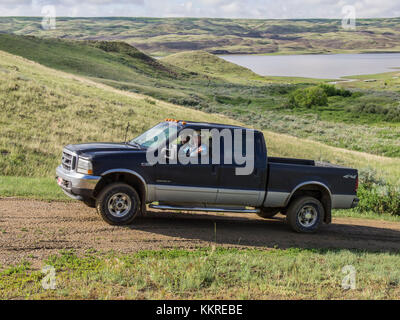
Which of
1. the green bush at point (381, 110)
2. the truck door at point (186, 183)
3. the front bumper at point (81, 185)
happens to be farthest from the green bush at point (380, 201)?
the green bush at point (381, 110)

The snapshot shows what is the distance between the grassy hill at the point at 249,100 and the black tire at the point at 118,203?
39.4 meters

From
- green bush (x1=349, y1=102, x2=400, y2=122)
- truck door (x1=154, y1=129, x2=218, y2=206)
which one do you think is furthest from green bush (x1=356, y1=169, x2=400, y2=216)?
green bush (x1=349, y1=102, x2=400, y2=122)

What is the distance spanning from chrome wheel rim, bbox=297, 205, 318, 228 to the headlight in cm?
467

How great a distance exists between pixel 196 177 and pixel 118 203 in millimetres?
1643

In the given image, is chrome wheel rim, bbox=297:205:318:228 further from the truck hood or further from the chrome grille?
→ the chrome grille

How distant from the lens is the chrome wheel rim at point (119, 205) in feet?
30.9

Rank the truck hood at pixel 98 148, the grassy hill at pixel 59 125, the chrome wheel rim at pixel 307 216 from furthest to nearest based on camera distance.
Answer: the grassy hill at pixel 59 125 → the chrome wheel rim at pixel 307 216 → the truck hood at pixel 98 148

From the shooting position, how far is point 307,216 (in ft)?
35.6

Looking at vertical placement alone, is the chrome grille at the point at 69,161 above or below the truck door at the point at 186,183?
above

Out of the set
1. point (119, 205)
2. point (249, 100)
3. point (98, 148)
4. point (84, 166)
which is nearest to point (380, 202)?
point (119, 205)

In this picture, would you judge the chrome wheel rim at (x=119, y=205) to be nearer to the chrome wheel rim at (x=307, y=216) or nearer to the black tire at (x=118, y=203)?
the black tire at (x=118, y=203)

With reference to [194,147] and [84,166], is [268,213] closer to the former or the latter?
[194,147]

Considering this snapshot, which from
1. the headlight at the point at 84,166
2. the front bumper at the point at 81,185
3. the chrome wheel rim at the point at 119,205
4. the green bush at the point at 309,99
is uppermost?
the green bush at the point at 309,99

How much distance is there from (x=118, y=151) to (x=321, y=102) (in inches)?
2970
